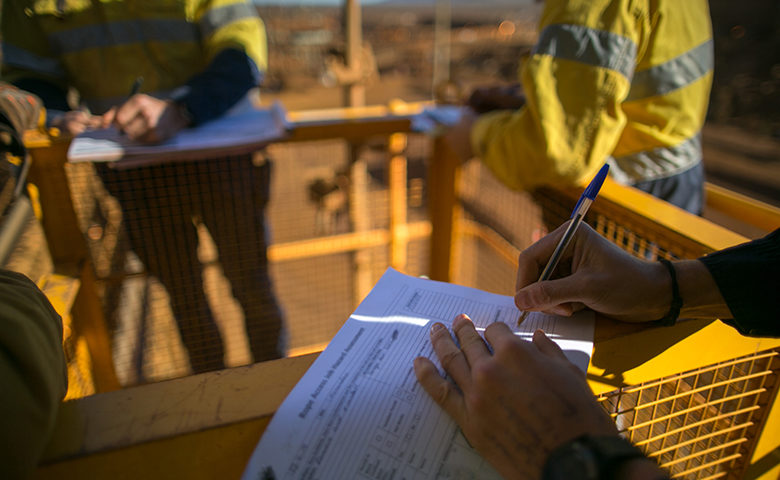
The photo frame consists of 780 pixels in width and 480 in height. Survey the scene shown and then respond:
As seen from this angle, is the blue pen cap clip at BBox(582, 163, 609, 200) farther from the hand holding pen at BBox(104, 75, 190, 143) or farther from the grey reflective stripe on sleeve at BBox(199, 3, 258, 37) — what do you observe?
the grey reflective stripe on sleeve at BBox(199, 3, 258, 37)

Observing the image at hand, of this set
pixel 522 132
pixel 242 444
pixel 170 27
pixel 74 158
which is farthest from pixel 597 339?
pixel 170 27

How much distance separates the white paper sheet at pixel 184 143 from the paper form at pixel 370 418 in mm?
1006

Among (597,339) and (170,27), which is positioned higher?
(170,27)

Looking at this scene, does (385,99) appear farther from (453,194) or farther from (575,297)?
(575,297)

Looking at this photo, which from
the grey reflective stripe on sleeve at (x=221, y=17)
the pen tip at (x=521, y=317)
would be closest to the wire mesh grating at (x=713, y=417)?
the pen tip at (x=521, y=317)

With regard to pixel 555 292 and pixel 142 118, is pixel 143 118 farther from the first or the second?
pixel 555 292

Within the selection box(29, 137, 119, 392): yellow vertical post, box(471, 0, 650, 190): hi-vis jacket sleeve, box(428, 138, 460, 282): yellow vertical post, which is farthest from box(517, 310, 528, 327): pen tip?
box(428, 138, 460, 282): yellow vertical post

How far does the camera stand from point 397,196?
9.10 feet

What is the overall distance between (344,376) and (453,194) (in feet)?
6.25

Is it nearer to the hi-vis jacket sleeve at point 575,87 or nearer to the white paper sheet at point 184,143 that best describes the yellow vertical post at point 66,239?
the white paper sheet at point 184,143

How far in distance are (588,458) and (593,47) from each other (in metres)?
1.09

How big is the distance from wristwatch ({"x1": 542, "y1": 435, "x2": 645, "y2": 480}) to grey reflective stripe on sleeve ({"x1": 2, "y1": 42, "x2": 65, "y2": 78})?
7.28 ft

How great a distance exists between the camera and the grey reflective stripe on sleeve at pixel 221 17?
1828 millimetres

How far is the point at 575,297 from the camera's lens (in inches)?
32.5
